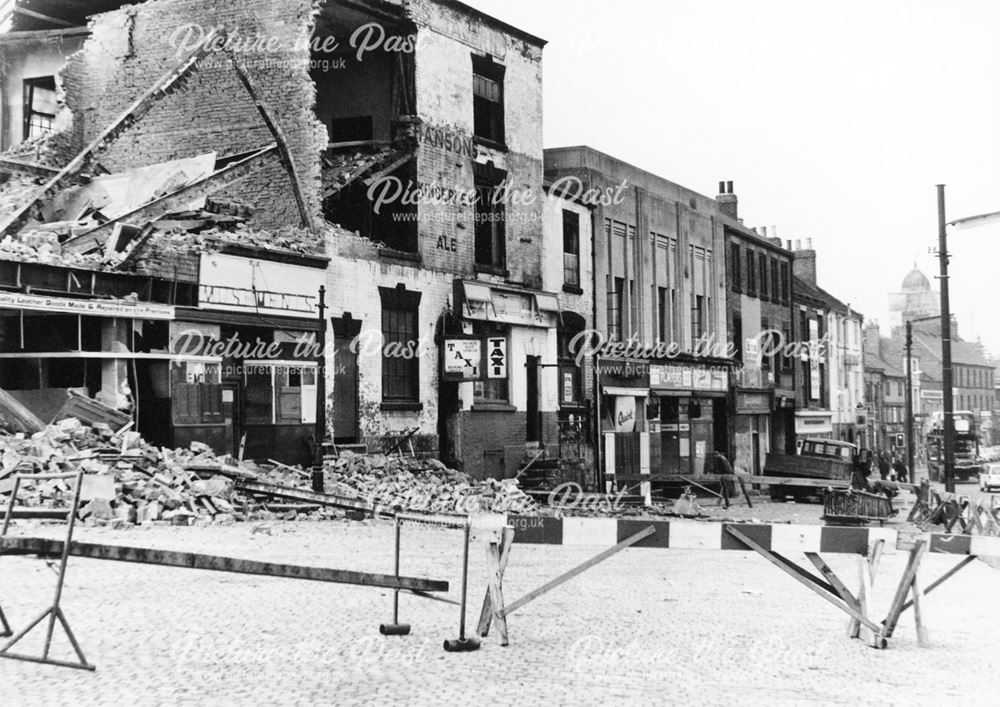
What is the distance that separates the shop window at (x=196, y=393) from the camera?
21.4m

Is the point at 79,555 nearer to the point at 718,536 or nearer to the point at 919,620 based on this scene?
the point at 718,536

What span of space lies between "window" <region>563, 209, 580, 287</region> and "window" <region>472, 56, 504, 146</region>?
3.95 m

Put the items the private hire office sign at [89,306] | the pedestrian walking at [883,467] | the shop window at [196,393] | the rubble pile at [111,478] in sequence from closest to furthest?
the rubble pile at [111,478] → the private hire office sign at [89,306] → the shop window at [196,393] → the pedestrian walking at [883,467]

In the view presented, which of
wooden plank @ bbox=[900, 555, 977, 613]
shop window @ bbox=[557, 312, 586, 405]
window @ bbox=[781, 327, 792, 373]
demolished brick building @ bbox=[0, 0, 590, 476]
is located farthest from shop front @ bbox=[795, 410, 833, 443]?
wooden plank @ bbox=[900, 555, 977, 613]

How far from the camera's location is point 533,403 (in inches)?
1291

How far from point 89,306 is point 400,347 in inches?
364

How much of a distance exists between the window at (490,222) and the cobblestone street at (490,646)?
18151mm

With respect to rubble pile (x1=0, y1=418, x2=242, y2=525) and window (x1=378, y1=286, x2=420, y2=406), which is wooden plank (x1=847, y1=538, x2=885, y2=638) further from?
window (x1=378, y1=286, x2=420, y2=406)

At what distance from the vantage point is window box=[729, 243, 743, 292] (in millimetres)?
47156

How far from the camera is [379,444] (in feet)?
87.1

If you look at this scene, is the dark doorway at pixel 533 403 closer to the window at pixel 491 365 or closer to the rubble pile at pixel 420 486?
the window at pixel 491 365

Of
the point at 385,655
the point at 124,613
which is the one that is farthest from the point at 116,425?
the point at 385,655

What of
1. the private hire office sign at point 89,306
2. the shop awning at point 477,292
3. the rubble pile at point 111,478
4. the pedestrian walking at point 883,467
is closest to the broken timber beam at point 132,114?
the private hire office sign at point 89,306

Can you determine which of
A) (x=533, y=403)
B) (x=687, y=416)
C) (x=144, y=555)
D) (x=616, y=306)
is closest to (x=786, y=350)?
(x=687, y=416)
